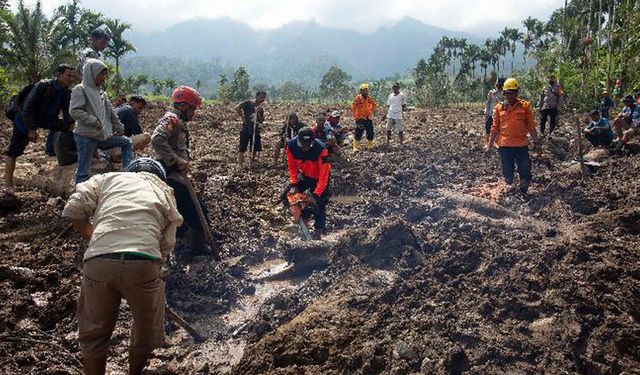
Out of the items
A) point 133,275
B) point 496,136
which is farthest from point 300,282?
point 496,136

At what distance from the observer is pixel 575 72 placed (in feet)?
71.1

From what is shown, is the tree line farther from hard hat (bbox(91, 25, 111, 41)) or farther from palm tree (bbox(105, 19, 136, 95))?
palm tree (bbox(105, 19, 136, 95))

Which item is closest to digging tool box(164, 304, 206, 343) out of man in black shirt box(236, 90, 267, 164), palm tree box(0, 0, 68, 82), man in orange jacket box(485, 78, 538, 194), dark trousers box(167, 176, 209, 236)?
dark trousers box(167, 176, 209, 236)

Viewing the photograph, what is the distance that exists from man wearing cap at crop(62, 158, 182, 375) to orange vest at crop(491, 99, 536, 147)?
19.4 ft

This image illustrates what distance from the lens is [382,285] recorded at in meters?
4.59

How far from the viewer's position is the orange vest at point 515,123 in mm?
7500

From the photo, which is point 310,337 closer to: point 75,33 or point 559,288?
point 559,288

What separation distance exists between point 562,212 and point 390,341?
13.5ft

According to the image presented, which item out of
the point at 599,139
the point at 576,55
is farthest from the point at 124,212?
the point at 576,55

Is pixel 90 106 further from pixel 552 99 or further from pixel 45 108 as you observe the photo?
pixel 552 99

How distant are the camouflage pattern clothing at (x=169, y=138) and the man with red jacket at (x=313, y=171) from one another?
1.38 meters

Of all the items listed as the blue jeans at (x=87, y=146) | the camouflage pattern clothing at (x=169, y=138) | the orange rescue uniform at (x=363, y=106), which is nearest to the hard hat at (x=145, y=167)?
the camouflage pattern clothing at (x=169, y=138)

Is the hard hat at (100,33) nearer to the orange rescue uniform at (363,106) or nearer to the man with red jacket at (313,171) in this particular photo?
the man with red jacket at (313,171)

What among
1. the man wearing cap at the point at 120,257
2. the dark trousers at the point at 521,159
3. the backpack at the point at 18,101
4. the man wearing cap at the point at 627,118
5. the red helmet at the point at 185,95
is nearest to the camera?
Result: the man wearing cap at the point at 120,257
